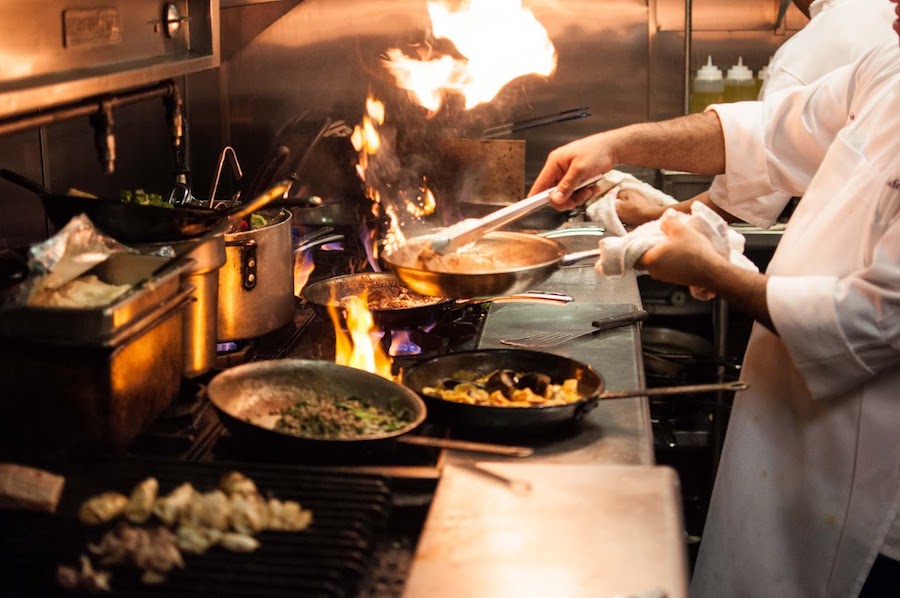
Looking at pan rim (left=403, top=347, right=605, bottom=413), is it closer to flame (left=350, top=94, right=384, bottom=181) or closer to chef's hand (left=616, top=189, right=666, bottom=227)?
chef's hand (left=616, top=189, right=666, bottom=227)

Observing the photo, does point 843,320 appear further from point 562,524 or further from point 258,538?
point 258,538

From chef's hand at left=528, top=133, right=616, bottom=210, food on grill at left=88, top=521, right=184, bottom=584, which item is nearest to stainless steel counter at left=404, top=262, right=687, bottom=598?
food on grill at left=88, top=521, right=184, bottom=584

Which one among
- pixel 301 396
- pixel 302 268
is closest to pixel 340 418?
pixel 301 396

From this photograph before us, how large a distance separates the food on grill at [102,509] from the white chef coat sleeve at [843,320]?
1.34 m

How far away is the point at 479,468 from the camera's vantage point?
170cm

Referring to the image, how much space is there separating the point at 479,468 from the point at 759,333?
105cm

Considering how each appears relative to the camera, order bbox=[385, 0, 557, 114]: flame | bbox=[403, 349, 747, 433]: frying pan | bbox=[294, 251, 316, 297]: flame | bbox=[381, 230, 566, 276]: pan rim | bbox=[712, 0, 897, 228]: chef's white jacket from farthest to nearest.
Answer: bbox=[385, 0, 557, 114]: flame, bbox=[712, 0, 897, 228]: chef's white jacket, bbox=[294, 251, 316, 297]: flame, bbox=[381, 230, 566, 276]: pan rim, bbox=[403, 349, 747, 433]: frying pan

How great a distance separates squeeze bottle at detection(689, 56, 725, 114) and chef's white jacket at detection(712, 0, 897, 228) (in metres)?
0.65

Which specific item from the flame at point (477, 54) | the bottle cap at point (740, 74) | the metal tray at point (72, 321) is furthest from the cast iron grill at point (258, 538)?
the bottle cap at point (740, 74)

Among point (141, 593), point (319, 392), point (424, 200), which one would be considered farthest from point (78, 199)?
point (424, 200)

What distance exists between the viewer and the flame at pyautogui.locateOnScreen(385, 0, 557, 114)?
437 centimetres

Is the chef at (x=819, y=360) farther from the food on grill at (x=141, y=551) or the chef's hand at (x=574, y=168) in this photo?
the food on grill at (x=141, y=551)

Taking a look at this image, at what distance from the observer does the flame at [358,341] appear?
2340mm

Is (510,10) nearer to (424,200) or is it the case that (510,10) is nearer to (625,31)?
(625,31)
